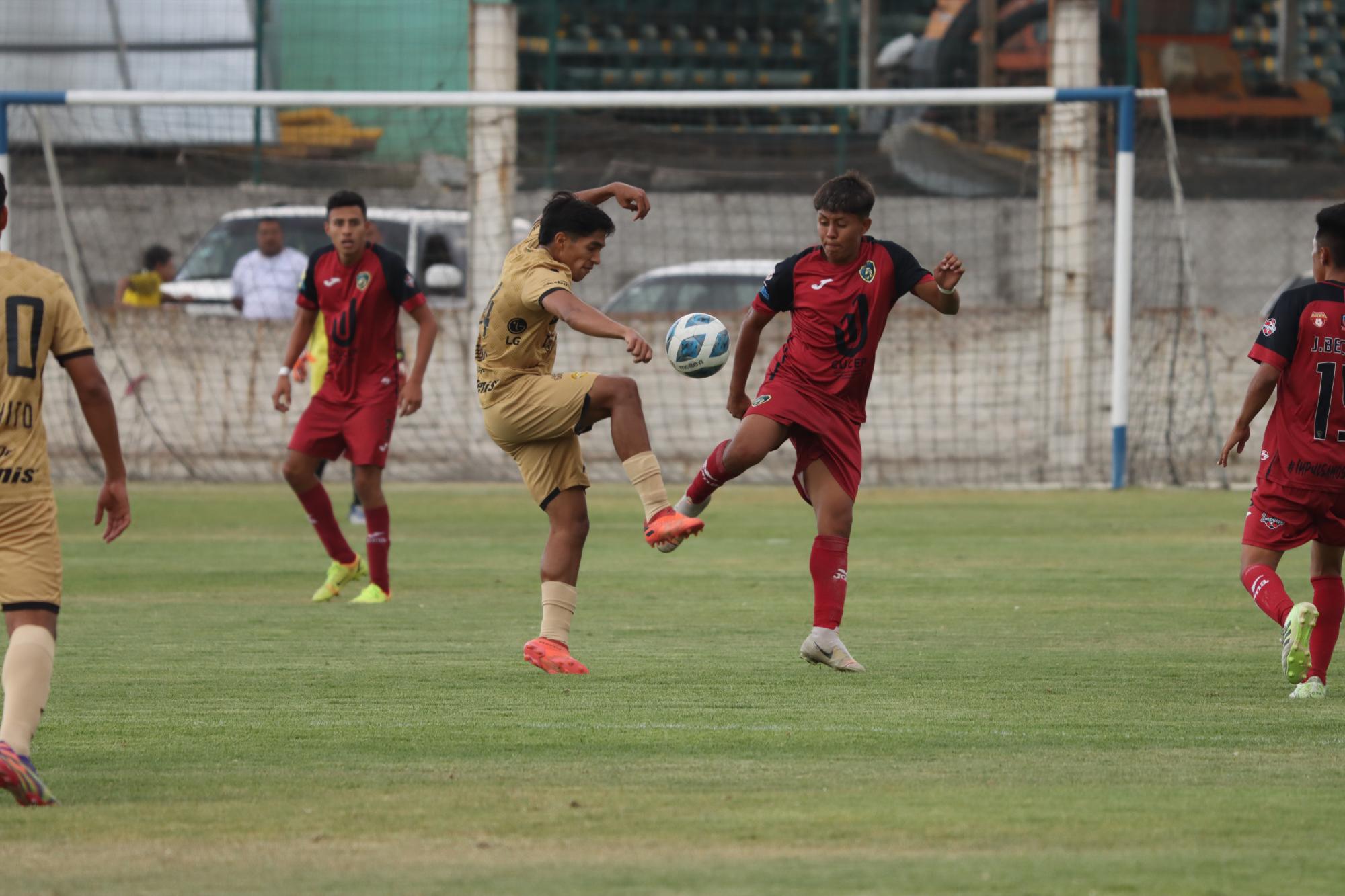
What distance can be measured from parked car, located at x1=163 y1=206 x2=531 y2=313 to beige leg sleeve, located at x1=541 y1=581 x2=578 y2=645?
1242 cm

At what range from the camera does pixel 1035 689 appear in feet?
24.1

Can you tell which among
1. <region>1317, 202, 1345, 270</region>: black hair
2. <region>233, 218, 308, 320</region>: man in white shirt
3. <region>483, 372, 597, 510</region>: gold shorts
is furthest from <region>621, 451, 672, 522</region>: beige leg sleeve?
<region>233, 218, 308, 320</region>: man in white shirt

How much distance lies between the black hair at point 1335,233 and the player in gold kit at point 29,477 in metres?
4.42

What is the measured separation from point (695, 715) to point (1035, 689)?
1.43m

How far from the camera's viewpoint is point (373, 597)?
10.6m

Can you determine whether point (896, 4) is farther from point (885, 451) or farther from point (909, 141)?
point (885, 451)

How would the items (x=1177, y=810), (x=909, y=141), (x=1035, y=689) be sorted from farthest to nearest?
(x=909, y=141) < (x=1035, y=689) < (x=1177, y=810)

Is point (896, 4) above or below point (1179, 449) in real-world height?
above

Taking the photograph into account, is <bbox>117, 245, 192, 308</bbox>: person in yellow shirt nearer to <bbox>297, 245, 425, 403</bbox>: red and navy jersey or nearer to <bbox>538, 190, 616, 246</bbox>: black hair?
<bbox>297, 245, 425, 403</bbox>: red and navy jersey

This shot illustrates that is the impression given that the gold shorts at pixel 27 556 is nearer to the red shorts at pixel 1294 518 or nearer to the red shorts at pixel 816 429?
the red shorts at pixel 816 429

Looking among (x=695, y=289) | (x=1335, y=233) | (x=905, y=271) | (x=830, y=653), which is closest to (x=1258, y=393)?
(x=1335, y=233)

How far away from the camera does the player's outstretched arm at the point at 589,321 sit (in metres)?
6.89

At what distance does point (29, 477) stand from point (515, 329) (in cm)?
281

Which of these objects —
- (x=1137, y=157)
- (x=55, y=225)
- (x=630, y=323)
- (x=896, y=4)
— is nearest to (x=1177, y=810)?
(x=630, y=323)
